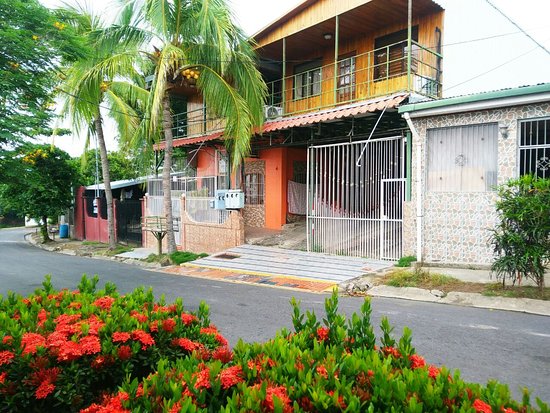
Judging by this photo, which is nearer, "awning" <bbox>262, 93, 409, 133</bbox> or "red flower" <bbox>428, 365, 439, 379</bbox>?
"red flower" <bbox>428, 365, 439, 379</bbox>

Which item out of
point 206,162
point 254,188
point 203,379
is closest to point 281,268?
point 254,188

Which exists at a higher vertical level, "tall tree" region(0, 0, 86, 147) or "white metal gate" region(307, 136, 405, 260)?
"tall tree" region(0, 0, 86, 147)

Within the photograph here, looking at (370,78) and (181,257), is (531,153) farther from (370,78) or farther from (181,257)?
(181,257)

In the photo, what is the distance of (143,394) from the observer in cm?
192

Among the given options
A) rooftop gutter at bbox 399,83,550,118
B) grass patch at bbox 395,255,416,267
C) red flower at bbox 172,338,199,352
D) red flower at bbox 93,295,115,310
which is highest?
rooftop gutter at bbox 399,83,550,118

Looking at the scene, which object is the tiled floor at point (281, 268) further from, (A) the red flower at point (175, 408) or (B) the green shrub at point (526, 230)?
(A) the red flower at point (175, 408)

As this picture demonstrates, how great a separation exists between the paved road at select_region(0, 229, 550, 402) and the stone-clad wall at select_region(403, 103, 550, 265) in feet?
9.02

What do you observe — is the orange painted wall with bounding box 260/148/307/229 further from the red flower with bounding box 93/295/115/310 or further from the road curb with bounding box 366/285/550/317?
the red flower with bounding box 93/295/115/310

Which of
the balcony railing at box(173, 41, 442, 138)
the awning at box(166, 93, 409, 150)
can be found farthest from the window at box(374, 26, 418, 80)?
the awning at box(166, 93, 409, 150)

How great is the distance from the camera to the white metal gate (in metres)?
10.8

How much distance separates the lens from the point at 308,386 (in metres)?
1.92

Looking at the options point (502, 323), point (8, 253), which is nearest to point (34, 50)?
point (502, 323)

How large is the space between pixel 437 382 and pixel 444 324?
449 centimetres

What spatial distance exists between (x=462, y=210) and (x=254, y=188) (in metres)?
9.12
